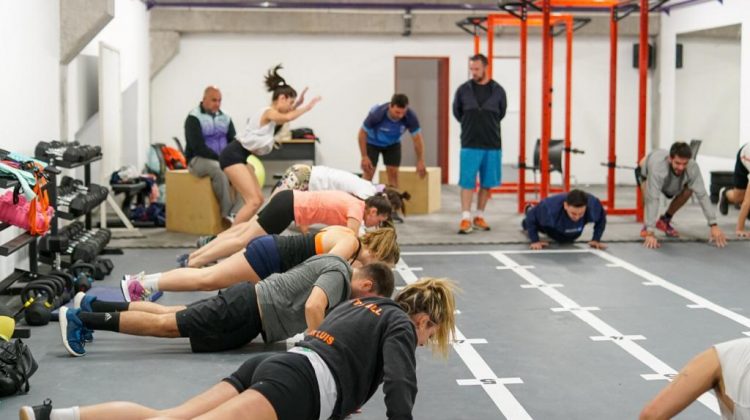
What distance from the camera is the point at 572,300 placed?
246 inches

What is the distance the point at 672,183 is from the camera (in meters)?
8.55

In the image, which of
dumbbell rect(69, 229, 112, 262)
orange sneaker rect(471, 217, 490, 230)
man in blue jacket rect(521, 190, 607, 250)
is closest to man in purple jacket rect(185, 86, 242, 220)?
dumbbell rect(69, 229, 112, 262)

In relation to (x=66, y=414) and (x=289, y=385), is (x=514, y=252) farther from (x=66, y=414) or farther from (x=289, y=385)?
(x=66, y=414)

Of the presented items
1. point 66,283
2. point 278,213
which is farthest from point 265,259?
point 66,283

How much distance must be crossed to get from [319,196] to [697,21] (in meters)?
8.80

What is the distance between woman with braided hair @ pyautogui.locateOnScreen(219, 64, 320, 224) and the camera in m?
7.96

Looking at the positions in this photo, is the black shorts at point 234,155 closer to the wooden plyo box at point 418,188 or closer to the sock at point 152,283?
the sock at point 152,283

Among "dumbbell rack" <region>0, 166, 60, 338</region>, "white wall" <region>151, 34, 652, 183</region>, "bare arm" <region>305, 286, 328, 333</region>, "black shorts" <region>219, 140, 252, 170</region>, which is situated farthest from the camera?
"white wall" <region>151, 34, 652, 183</region>

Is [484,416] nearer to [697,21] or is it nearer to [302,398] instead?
[302,398]

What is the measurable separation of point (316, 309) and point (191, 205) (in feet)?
17.4

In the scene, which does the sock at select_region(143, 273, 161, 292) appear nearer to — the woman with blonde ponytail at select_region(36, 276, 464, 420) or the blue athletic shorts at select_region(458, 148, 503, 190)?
the woman with blonde ponytail at select_region(36, 276, 464, 420)

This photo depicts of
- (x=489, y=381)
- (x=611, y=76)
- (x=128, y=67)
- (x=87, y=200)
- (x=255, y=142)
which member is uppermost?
(x=128, y=67)

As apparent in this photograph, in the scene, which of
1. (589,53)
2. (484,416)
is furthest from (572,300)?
(589,53)

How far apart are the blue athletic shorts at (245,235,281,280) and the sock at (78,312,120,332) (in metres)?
0.85
